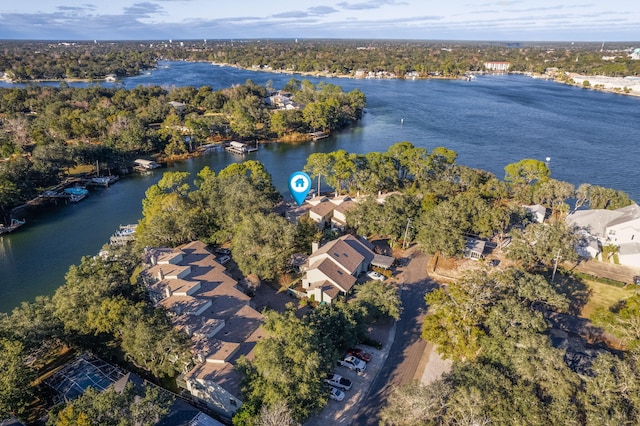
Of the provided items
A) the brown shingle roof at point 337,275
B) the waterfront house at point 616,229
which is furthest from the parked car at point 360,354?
the waterfront house at point 616,229

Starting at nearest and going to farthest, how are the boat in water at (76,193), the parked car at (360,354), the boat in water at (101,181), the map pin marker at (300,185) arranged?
the parked car at (360,354) → the map pin marker at (300,185) → the boat in water at (76,193) → the boat in water at (101,181)

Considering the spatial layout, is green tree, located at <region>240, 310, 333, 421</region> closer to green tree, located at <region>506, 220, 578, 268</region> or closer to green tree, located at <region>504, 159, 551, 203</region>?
green tree, located at <region>506, 220, 578, 268</region>

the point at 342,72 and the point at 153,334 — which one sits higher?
the point at 342,72

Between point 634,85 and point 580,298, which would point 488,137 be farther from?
point 634,85

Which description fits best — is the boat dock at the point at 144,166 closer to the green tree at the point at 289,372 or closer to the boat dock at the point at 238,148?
the boat dock at the point at 238,148

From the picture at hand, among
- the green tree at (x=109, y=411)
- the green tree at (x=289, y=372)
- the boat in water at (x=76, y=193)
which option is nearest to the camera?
the green tree at (x=109, y=411)

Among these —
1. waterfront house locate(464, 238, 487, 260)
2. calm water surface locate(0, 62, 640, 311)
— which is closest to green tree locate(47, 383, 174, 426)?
calm water surface locate(0, 62, 640, 311)

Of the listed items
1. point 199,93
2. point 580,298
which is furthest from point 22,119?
point 580,298
